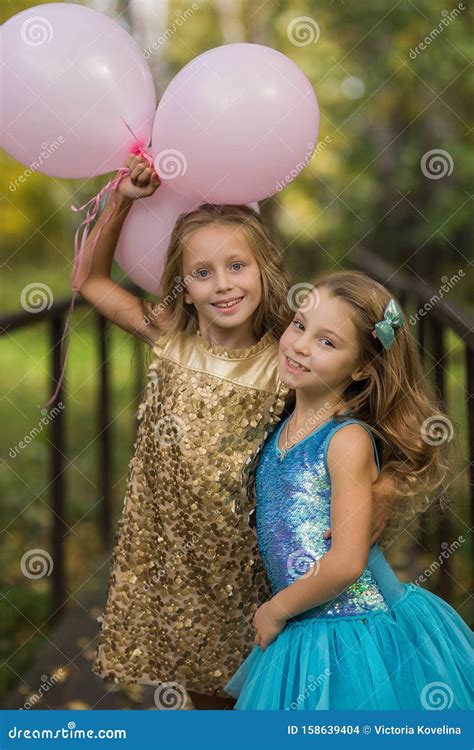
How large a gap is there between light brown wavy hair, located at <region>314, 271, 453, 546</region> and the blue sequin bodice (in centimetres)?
7

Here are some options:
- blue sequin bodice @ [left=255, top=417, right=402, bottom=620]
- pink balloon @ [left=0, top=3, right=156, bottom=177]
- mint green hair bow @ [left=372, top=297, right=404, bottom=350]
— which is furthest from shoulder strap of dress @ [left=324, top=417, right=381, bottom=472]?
pink balloon @ [left=0, top=3, right=156, bottom=177]

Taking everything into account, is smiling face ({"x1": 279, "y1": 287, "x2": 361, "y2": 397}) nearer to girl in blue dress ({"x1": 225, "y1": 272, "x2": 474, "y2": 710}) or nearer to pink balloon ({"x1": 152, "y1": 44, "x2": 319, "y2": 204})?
girl in blue dress ({"x1": 225, "y1": 272, "x2": 474, "y2": 710})

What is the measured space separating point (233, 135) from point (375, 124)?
6.95m

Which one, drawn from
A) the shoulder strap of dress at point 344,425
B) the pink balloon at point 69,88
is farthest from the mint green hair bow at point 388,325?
the pink balloon at point 69,88

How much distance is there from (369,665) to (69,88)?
1.33 meters

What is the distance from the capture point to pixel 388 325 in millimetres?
2094

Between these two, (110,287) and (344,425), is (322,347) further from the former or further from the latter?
(110,287)

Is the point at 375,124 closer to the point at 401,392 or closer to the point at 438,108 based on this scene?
the point at 438,108

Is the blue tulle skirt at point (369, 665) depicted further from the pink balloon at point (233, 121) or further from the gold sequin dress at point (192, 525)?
the pink balloon at point (233, 121)

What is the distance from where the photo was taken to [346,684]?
6.62ft

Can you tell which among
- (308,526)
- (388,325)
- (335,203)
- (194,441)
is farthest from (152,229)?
(335,203)

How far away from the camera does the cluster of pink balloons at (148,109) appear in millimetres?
2096

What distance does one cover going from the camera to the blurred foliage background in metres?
4.48

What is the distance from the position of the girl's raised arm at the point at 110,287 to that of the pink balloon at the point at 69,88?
166 millimetres
